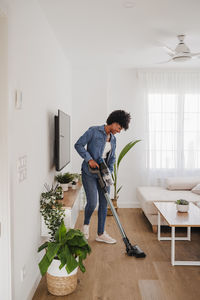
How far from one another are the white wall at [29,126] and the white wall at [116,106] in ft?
6.17

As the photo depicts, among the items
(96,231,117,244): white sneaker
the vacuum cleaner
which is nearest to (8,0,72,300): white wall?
the vacuum cleaner

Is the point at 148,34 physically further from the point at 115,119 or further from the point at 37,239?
the point at 37,239

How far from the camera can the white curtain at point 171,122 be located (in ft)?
16.7

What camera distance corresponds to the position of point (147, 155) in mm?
5121

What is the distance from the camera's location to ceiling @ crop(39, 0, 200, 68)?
8.46 feet

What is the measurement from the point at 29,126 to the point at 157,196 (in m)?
2.55

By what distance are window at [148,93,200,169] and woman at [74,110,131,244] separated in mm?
1872

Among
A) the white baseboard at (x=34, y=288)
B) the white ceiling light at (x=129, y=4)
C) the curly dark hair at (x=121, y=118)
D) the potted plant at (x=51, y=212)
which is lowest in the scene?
the white baseboard at (x=34, y=288)

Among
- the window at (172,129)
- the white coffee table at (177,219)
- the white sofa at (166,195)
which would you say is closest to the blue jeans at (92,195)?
the white coffee table at (177,219)

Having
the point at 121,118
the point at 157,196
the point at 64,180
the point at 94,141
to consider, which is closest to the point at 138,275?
the point at 64,180

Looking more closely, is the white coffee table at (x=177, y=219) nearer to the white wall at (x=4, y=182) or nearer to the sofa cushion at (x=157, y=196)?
the sofa cushion at (x=157, y=196)

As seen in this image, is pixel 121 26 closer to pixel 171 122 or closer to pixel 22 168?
pixel 22 168

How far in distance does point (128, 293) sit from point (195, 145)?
11.2ft

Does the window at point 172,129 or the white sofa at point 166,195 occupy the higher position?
the window at point 172,129
